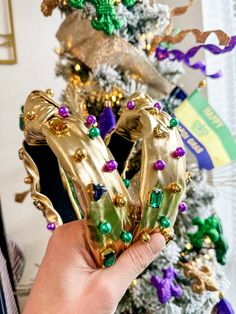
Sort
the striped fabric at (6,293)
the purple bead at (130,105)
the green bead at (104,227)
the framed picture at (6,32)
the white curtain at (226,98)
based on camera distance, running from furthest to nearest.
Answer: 1. the framed picture at (6,32)
2. the white curtain at (226,98)
3. the striped fabric at (6,293)
4. the purple bead at (130,105)
5. the green bead at (104,227)

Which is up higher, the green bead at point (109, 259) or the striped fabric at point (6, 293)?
the green bead at point (109, 259)

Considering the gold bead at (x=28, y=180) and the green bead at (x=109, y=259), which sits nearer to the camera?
the green bead at (x=109, y=259)

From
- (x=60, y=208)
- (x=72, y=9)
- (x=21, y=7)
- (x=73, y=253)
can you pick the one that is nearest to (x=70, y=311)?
(x=73, y=253)

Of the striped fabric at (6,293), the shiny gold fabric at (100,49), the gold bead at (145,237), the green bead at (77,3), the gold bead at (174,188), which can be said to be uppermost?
the green bead at (77,3)

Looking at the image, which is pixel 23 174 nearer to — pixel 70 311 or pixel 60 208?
pixel 60 208

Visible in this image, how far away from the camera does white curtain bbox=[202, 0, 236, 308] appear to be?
1.03 meters

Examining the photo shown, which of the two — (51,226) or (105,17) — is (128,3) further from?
(51,226)

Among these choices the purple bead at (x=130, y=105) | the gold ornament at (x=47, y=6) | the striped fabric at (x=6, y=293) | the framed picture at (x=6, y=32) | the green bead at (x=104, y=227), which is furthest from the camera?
the framed picture at (x=6, y=32)

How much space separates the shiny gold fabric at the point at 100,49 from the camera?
2.53 feet

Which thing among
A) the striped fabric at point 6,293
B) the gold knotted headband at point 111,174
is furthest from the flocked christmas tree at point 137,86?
the gold knotted headband at point 111,174

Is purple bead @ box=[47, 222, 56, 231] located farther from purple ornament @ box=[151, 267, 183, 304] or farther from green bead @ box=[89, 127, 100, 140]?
purple ornament @ box=[151, 267, 183, 304]

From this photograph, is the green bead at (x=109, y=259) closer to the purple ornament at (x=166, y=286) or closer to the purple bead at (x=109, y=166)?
the purple bead at (x=109, y=166)

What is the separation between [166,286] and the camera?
0.77 meters

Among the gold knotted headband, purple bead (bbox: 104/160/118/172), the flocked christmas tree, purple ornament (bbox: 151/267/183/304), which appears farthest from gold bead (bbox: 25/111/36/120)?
purple ornament (bbox: 151/267/183/304)
